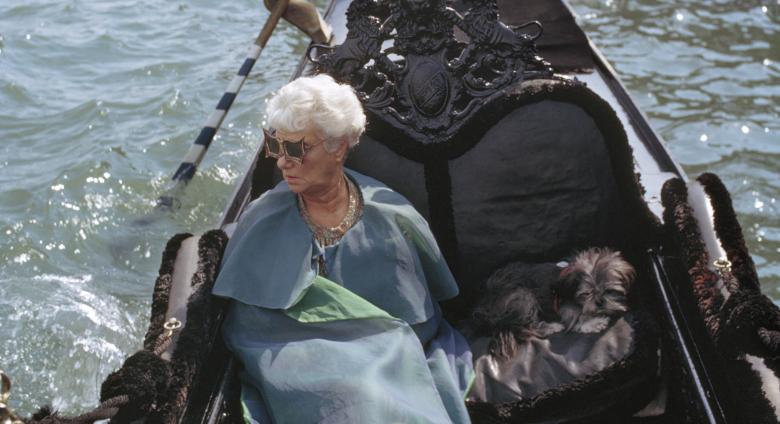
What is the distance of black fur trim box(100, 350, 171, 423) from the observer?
2.03m

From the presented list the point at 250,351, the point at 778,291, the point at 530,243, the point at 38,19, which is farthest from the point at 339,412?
the point at 38,19

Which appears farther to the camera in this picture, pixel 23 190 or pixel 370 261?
pixel 23 190

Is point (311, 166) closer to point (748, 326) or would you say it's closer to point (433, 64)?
point (433, 64)

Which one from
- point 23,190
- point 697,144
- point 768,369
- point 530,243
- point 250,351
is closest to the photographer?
point 768,369

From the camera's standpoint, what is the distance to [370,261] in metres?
2.48

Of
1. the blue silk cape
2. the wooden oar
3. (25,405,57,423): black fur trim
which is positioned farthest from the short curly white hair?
the wooden oar

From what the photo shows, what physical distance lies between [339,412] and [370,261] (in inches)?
17.5

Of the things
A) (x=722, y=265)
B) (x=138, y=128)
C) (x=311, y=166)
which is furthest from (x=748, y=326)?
(x=138, y=128)

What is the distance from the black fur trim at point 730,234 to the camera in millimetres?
2412

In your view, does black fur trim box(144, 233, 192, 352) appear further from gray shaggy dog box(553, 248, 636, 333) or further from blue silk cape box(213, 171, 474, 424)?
gray shaggy dog box(553, 248, 636, 333)

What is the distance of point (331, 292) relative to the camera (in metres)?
2.38

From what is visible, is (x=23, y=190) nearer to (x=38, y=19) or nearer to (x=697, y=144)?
(x=38, y=19)

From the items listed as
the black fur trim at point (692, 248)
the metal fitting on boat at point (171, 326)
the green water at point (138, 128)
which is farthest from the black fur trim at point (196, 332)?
the green water at point (138, 128)

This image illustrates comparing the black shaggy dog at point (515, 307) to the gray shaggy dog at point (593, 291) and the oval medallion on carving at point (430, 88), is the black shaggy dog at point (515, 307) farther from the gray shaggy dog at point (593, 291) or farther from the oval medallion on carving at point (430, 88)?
the oval medallion on carving at point (430, 88)
